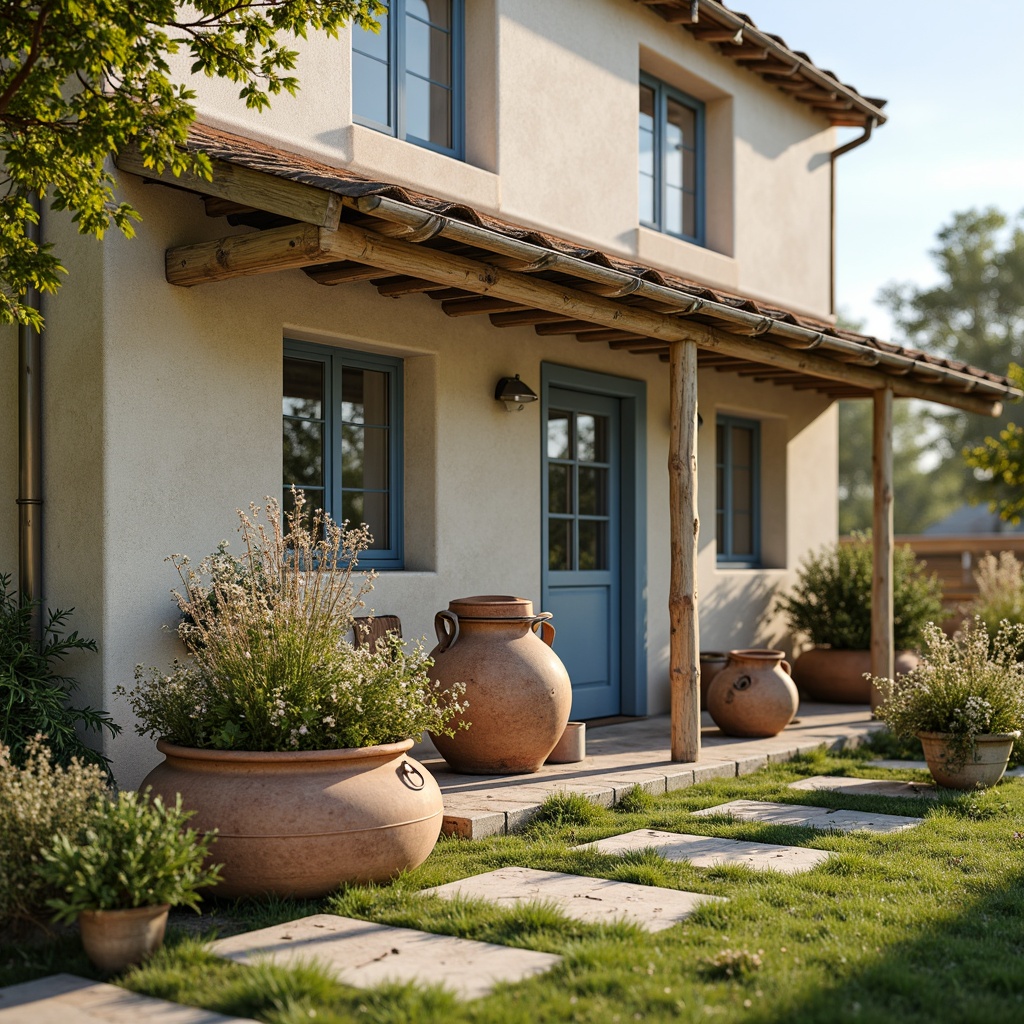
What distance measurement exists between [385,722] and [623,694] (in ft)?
15.7

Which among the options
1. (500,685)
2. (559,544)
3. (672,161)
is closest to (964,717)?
(500,685)

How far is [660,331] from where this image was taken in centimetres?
732

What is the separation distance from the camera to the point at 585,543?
9.23 meters

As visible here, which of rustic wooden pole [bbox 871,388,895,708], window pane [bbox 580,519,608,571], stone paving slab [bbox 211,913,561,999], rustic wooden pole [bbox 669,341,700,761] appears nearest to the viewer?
stone paving slab [bbox 211,913,561,999]

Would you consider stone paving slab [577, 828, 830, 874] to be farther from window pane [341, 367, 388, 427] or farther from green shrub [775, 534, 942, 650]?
green shrub [775, 534, 942, 650]

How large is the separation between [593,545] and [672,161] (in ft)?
11.2

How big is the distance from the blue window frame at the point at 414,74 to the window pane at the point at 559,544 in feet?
8.59

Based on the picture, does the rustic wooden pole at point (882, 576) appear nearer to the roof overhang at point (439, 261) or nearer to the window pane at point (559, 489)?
the roof overhang at point (439, 261)

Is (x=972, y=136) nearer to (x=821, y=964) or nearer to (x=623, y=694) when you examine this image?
(x=623, y=694)

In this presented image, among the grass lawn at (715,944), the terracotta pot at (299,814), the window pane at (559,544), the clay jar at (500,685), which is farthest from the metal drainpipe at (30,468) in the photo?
the window pane at (559,544)

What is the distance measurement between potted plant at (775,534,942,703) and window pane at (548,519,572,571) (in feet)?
9.79

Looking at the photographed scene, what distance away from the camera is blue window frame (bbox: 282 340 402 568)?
7121 mm

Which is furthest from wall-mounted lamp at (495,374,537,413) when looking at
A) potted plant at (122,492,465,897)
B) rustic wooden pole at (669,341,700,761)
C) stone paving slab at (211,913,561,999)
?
stone paving slab at (211,913,561,999)

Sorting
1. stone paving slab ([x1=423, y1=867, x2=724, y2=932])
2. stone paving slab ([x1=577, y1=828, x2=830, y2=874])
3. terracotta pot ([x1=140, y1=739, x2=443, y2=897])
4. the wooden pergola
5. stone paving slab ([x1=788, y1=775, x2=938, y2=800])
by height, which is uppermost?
the wooden pergola
